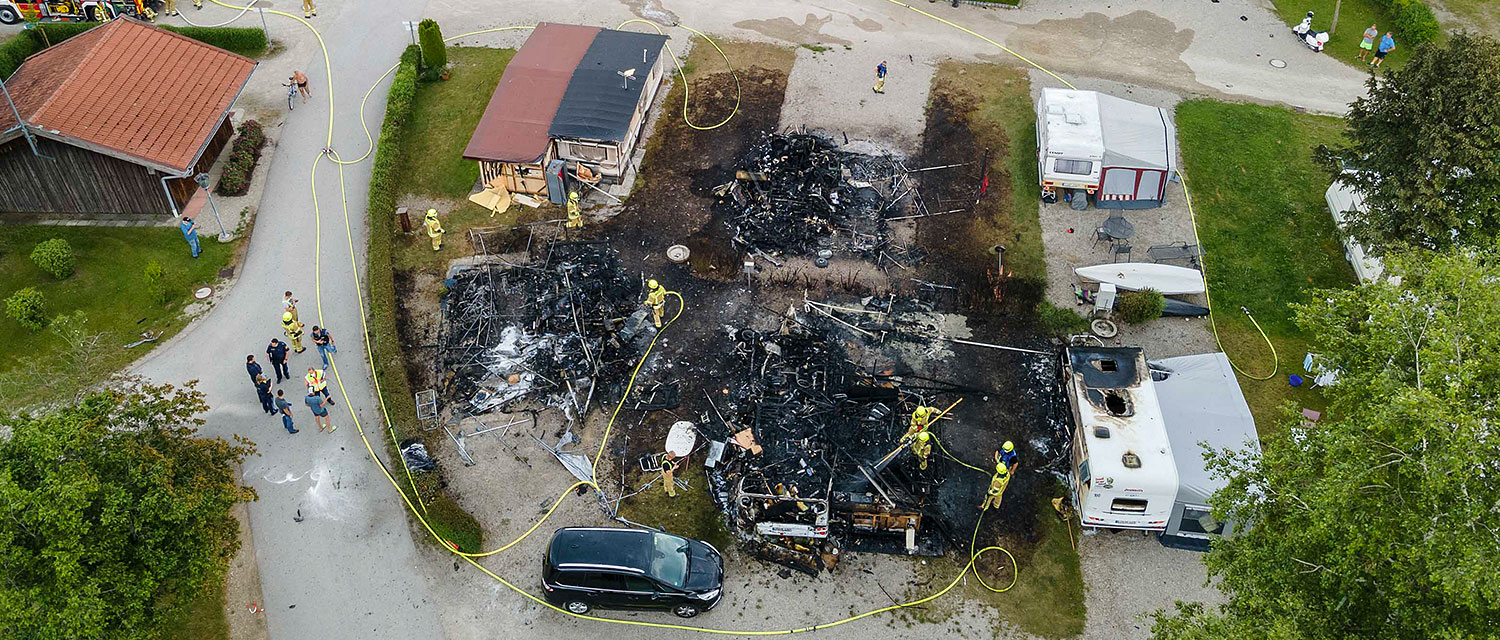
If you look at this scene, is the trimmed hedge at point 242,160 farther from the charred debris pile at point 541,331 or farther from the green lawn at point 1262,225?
the green lawn at point 1262,225

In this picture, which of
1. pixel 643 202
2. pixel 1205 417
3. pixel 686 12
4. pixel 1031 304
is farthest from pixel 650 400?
pixel 686 12

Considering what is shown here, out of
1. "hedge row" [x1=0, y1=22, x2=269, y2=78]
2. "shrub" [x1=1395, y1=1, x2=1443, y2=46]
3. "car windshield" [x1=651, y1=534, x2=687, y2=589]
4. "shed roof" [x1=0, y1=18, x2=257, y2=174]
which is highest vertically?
"shed roof" [x1=0, y1=18, x2=257, y2=174]

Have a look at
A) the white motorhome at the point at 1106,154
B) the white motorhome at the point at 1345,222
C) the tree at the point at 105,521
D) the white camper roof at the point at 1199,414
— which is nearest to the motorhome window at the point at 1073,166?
the white motorhome at the point at 1106,154

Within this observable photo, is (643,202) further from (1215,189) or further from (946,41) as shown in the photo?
(1215,189)

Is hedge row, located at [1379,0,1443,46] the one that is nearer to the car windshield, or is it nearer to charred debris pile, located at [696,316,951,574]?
charred debris pile, located at [696,316,951,574]

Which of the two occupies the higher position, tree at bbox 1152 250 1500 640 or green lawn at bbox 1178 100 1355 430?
tree at bbox 1152 250 1500 640

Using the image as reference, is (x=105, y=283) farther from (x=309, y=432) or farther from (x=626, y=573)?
(x=626, y=573)

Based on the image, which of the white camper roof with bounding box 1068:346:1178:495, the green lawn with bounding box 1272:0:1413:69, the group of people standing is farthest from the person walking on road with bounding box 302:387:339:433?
the green lawn with bounding box 1272:0:1413:69
